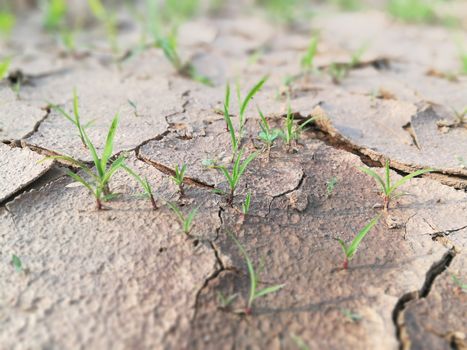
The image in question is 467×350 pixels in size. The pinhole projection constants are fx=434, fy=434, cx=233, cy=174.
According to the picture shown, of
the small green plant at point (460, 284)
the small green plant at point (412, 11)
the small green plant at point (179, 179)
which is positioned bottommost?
the small green plant at point (412, 11)

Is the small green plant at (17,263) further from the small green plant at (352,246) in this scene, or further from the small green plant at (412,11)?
the small green plant at (412,11)

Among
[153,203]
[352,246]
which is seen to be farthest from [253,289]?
[153,203]

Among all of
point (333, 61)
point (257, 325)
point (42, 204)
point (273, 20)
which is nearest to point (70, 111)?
point (42, 204)

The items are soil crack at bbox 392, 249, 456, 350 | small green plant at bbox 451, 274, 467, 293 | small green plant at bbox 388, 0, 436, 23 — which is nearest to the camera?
soil crack at bbox 392, 249, 456, 350

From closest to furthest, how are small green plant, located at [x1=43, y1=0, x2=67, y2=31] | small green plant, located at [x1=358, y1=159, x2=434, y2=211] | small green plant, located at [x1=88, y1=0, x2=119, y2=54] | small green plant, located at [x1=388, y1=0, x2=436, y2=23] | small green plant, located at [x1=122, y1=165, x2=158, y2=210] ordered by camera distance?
small green plant, located at [x1=122, y1=165, x2=158, y2=210] → small green plant, located at [x1=358, y1=159, x2=434, y2=211] → small green plant, located at [x1=88, y1=0, x2=119, y2=54] → small green plant, located at [x1=43, y1=0, x2=67, y2=31] → small green plant, located at [x1=388, y1=0, x2=436, y2=23]

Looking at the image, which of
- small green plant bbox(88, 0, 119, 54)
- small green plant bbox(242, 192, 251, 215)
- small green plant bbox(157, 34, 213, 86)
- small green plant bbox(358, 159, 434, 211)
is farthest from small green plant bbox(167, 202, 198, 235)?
small green plant bbox(88, 0, 119, 54)

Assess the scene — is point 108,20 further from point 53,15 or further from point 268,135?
point 268,135

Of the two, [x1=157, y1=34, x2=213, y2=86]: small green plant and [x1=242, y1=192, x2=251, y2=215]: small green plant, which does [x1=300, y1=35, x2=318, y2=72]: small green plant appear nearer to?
[x1=157, y1=34, x2=213, y2=86]: small green plant

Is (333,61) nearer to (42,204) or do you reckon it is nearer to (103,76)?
(103,76)

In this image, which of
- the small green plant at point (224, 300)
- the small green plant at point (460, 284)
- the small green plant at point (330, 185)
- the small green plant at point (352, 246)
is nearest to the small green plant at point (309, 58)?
the small green plant at point (330, 185)
